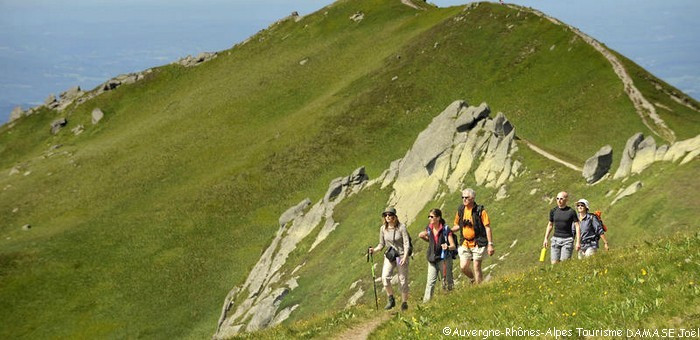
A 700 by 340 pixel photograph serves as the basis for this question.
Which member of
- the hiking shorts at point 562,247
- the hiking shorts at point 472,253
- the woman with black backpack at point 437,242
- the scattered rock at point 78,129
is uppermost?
the scattered rock at point 78,129

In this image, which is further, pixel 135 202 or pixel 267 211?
pixel 135 202

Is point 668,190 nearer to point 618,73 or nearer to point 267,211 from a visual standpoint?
point 618,73

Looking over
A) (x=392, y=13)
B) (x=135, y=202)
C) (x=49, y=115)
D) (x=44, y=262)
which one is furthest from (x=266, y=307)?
(x=49, y=115)

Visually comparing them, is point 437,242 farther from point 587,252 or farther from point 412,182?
point 412,182

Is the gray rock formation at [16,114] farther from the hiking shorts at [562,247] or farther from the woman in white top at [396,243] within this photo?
the hiking shorts at [562,247]

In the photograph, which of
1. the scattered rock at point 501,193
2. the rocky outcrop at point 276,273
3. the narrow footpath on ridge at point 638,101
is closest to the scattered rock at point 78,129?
the rocky outcrop at point 276,273

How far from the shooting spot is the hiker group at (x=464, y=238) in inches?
907

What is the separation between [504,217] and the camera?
39.1 metres

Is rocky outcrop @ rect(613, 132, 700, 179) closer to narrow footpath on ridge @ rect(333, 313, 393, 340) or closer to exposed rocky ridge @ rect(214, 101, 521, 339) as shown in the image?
exposed rocky ridge @ rect(214, 101, 521, 339)

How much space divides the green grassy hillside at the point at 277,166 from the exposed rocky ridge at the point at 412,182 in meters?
1.70

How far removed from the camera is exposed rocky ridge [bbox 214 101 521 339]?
46000 mm

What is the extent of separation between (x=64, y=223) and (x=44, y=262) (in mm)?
12926

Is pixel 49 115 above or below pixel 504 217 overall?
above

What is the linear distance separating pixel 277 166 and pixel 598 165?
169ft
